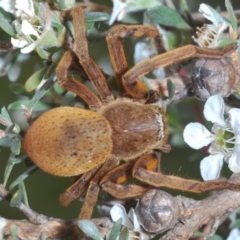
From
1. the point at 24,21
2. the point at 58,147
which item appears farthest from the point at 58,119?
the point at 24,21

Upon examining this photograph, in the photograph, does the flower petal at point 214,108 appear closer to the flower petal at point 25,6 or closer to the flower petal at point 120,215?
the flower petal at point 120,215

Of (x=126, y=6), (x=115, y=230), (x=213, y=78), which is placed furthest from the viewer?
(x=126, y=6)

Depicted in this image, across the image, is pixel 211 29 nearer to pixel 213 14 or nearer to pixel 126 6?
pixel 213 14

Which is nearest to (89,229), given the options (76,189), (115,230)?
(115,230)

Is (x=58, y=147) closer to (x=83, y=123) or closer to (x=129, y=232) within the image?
(x=83, y=123)

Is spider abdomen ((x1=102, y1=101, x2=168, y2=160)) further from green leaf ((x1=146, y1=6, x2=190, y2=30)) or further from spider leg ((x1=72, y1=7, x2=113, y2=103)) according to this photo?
green leaf ((x1=146, y1=6, x2=190, y2=30))

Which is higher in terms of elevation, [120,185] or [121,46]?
[121,46]

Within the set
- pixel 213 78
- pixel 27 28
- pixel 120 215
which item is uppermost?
pixel 27 28
